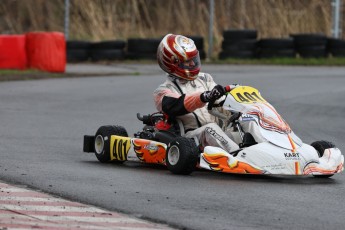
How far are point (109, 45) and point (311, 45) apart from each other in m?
4.90

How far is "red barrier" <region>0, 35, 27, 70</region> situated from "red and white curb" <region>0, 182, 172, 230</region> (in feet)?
47.5

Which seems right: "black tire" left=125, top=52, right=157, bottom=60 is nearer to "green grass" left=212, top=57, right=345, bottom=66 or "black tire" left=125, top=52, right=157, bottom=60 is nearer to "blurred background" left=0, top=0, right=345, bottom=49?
"green grass" left=212, top=57, right=345, bottom=66

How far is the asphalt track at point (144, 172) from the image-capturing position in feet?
22.9

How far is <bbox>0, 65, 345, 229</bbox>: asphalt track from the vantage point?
274 inches

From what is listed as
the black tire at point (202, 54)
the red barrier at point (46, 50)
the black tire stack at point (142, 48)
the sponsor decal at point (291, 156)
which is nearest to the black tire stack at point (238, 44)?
the black tire at point (202, 54)

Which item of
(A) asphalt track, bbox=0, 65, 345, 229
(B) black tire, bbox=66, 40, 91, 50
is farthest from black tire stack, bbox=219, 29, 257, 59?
(A) asphalt track, bbox=0, 65, 345, 229

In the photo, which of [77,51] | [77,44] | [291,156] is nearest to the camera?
[291,156]

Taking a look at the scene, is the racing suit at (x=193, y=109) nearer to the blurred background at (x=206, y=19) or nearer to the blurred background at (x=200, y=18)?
the blurred background at (x=206, y=19)

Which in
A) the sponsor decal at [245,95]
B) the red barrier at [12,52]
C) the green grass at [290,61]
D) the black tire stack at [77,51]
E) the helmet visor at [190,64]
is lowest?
the green grass at [290,61]

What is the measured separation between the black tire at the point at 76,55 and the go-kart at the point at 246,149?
1636cm

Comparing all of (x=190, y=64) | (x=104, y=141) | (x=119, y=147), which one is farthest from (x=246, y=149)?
(x=104, y=141)

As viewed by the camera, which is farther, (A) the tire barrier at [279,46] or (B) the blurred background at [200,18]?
(B) the blurred background at [200,18]

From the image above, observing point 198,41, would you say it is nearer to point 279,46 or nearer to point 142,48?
point 142,48

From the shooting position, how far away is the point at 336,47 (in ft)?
88.6
